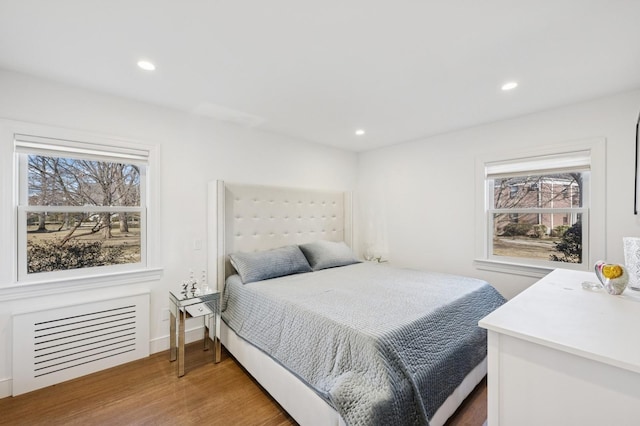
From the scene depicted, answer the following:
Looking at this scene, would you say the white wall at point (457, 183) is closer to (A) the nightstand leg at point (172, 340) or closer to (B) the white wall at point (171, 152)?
(B) the white wall at point (171, 152)

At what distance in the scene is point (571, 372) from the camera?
3.09 feet

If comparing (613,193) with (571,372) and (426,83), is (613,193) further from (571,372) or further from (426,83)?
(571,372)

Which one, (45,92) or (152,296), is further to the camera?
(152,296)

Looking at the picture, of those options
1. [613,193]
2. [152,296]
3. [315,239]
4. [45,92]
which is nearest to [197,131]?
[45,92]

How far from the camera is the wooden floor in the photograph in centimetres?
179

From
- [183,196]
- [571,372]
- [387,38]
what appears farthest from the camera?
[183,196]

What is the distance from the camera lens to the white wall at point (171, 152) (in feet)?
6.82

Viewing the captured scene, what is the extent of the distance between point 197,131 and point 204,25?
4.93ft

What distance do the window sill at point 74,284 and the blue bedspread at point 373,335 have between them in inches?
33.1

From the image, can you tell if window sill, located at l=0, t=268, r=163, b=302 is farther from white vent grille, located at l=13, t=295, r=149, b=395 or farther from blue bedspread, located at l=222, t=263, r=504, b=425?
blue bedspread, located at l=222, t=263, r=504, b=425

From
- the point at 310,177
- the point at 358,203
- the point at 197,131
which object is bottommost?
the point at 358,203

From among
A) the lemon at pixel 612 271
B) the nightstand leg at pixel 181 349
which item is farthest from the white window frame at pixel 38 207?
the lemon at pixel 612 271

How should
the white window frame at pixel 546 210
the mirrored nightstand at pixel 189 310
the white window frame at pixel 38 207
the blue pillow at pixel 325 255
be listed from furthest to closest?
the blue pillow at pixel 325 255
the white window frame at pixel 546 210
the mirrored nightstand at pixel 189 310
the white window frame at pixel 38 207

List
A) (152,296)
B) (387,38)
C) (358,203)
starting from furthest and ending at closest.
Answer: (358,203), (152,296), (387,38)
